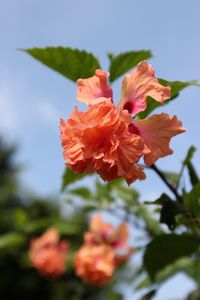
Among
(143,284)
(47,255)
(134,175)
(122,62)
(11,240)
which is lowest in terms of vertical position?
(134,175)

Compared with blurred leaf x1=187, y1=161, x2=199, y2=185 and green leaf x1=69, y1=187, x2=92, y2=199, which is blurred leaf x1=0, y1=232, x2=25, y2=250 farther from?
blurred leaf x1=187, y1=161, x2=199, y2=185

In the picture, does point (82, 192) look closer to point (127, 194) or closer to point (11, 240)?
point (127, 194)

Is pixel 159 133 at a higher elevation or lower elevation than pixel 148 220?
lower

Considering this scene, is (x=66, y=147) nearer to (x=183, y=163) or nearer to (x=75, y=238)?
(x=183, y=163)

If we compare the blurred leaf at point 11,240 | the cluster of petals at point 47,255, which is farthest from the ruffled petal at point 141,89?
the cluster of petals at point 47,255

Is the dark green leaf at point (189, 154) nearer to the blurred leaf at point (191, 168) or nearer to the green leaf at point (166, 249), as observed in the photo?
the blurred leaf at point (191, 168)

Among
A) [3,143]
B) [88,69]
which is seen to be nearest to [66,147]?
[88,69]

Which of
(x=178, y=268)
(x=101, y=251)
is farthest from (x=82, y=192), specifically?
(x=178, y=268)

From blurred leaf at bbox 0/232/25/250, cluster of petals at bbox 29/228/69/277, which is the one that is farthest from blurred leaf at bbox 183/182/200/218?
cluster of petals at bbox 29/228/69/277
